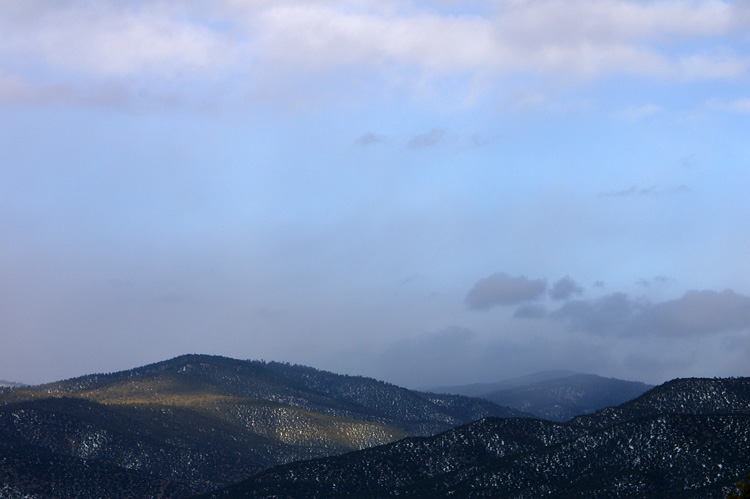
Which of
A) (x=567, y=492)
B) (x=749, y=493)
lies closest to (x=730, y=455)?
(x=567, y=492)

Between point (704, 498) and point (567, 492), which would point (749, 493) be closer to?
point (704, 498)

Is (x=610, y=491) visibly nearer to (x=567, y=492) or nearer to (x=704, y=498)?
(x=567, y=492)

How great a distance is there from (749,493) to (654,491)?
355 feet

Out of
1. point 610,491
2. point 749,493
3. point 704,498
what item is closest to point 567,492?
point 610,491

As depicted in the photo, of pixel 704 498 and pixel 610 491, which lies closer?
pixel 704 498

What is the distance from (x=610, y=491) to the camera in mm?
195000

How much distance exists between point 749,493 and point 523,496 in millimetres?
110832

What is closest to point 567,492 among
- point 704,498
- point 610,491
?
point 610,491

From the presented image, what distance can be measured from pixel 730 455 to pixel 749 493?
113 m

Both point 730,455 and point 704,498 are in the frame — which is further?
point 730,455

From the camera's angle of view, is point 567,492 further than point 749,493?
Yes

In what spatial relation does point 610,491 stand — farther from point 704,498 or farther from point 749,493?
point 749,493

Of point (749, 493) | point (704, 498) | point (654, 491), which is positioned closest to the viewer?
point (749, 493)

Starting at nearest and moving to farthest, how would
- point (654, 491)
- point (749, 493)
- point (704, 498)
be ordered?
point (749, 493), point (704, 498), point (654, 491)
